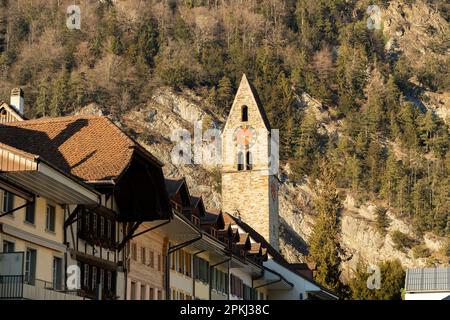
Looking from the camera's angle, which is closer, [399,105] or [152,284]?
[152,284]

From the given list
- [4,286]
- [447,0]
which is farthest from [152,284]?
[447,0]

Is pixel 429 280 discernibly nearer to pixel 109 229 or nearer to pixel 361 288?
pixel 361 288

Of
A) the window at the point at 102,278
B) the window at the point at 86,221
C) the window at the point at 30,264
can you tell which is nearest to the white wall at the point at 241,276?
the window at the point at 102,278

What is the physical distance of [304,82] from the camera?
146625 mm

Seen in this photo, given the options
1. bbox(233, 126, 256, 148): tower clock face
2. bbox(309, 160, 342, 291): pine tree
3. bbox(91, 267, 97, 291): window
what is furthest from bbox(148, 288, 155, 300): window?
bbox(233, 126, 256, 148): tower clock face

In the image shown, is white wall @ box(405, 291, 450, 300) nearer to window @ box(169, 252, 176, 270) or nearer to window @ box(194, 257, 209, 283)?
window @ box(194, 257, 209, 283)

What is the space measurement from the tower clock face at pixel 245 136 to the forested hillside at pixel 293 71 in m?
36.2

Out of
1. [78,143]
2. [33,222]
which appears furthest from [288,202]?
[33,222]

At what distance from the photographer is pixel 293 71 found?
148125 mm

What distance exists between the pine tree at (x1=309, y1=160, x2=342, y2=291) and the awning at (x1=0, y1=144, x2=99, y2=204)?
177 ft

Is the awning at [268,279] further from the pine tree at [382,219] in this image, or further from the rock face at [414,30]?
the rock face at [414,30]

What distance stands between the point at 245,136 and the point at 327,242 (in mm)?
11807
